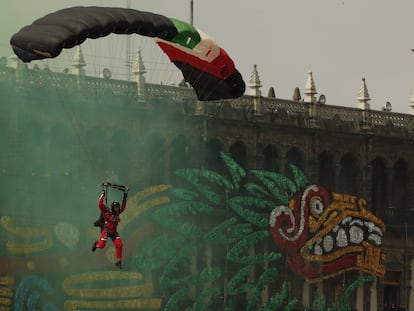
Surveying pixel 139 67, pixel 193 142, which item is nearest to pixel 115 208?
pixel 139 67

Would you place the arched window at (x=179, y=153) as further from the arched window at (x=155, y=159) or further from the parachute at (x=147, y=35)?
the parachute at (x=147, y=35)

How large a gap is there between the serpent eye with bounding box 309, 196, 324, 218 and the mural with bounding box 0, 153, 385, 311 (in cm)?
4

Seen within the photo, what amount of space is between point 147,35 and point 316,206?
3395 centimetres

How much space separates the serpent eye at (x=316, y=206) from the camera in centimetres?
10077

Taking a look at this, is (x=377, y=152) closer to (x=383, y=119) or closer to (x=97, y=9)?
(x=383, y=119)

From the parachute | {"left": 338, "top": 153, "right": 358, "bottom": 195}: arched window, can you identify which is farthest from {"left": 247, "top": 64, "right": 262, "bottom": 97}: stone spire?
the parachute

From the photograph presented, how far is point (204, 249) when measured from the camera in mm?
96625

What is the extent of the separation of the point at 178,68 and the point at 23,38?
917 centimetres

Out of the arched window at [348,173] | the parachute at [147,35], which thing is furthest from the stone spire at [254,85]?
the parachute at [147,35]

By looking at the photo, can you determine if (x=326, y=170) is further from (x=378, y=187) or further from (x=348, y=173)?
(x=378, y=187)

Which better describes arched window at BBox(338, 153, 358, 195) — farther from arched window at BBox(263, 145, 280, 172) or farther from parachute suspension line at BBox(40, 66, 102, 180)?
parachute suspension line at BBox(40, 66, 102, 180)

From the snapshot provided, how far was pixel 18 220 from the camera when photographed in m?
88.9

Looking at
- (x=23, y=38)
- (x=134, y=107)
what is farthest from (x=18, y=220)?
(x=23, y=38)

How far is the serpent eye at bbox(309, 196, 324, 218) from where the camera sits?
10077 cm
